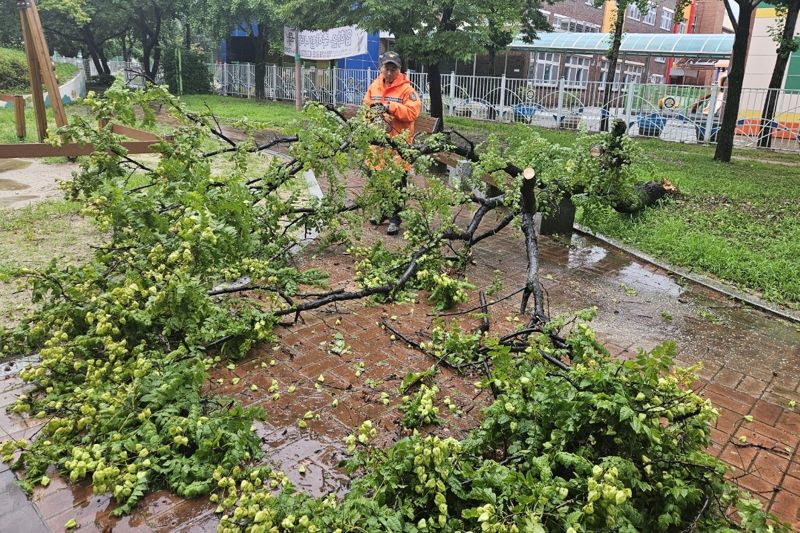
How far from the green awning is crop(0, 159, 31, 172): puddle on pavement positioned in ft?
69.4

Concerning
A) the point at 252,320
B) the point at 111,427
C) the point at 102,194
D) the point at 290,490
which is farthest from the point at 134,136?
the point at 290,490

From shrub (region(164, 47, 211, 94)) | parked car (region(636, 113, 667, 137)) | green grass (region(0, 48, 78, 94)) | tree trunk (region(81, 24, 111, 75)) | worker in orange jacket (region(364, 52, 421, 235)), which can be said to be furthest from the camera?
shrub (region(164, 47, 211, 94))

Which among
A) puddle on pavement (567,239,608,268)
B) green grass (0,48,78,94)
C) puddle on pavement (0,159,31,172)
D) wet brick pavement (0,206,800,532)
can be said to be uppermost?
green grass (0,48,78,94)

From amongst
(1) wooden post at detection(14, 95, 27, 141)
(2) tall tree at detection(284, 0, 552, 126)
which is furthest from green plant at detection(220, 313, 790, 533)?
(2) tall tree at detection(284, 0, 552, 126)

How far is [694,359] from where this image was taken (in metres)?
4.27

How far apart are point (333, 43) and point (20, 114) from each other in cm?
1695

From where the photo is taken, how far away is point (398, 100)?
7.23 m

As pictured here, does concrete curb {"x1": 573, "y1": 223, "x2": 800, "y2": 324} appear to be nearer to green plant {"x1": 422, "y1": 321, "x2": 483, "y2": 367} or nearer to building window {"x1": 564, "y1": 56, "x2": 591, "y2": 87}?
green plant {"x1": 422, "y1": 321, "x2": 483, "y2": 367}

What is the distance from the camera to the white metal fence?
16609 millimetres

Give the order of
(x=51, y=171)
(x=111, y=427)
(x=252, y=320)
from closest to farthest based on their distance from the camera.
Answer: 1. (x=111, y=427)
2. (x=252, y=320)
3. (x=51, y=171)

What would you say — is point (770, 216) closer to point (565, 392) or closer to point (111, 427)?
point (565, 392)

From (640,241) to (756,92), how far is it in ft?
44.1

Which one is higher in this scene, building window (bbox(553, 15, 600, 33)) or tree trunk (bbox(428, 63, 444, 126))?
building window (bbox(553, 15, 600, 33))

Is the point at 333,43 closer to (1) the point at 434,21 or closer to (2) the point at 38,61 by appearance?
(1) the point at 434,21
